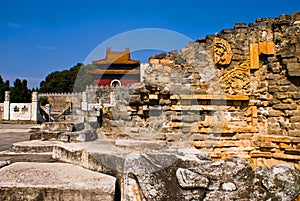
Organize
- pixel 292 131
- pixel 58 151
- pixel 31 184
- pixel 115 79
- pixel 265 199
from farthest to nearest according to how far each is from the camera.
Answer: pixel 115 79, pixel 292 131, pixel 58 151, pixel 31 184, pixel 265 199

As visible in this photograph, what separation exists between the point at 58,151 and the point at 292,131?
4.92 meters

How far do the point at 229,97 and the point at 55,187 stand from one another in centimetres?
498

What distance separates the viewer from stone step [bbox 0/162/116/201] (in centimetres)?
197

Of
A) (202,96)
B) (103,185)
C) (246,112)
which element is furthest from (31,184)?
(246,112)

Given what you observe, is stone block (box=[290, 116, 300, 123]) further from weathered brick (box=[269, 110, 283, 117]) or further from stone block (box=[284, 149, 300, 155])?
stone block (box=[284, 149, 300, 155])

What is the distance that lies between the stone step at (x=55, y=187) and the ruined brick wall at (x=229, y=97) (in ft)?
11.5

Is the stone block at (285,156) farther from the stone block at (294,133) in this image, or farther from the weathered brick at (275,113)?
the weathered brick at (275,113)

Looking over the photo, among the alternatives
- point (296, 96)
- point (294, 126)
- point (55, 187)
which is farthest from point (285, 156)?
point (55, 187)

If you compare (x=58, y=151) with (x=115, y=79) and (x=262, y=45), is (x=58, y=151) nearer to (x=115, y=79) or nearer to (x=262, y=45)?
(x=262, y=45)

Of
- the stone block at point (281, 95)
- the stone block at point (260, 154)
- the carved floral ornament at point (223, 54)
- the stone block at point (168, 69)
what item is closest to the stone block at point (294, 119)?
the stone block at point (281, 95)

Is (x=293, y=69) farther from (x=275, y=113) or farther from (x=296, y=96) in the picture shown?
(x=275, y=113)

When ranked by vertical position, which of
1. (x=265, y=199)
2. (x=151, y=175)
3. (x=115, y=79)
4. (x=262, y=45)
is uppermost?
(x=115, y=79)

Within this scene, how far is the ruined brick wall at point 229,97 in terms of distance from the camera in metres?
5.81

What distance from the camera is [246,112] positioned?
21.0ft
